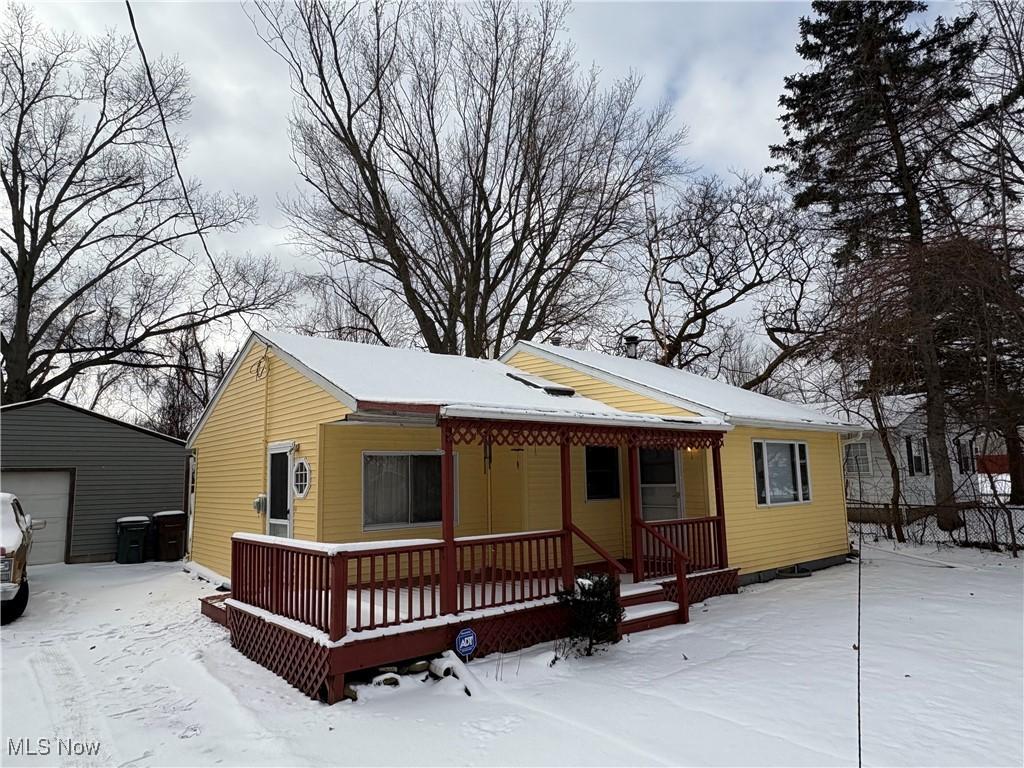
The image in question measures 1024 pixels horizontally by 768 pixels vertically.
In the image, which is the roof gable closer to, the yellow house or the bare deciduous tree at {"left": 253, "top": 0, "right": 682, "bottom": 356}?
the yellow house

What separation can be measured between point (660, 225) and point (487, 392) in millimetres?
17775

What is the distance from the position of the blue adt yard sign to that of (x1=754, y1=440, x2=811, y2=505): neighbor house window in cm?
Answer: 640

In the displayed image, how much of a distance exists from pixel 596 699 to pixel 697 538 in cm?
460

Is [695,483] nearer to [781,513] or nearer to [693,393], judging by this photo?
[693,393]

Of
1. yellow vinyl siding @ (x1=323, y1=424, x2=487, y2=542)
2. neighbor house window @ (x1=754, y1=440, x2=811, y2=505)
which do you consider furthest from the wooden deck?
neighbor house window @ (x1=754, y1=440, x2=811, y2=505)

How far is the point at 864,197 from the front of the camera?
12.7m

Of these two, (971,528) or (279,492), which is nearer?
(279,492)

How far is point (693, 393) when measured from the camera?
11.1m

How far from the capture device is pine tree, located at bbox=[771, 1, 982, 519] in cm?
977

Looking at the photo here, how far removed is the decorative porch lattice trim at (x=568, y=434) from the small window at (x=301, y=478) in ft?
8.14

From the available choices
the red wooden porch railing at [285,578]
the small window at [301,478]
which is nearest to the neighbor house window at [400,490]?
the small window at [301,478]

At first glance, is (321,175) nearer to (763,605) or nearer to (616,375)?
(616,375)

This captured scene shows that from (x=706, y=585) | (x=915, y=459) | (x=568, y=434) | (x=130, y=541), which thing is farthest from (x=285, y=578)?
(x=915, y=459)

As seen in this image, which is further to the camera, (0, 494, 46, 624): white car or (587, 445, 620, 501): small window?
(587, 445, 620, 501): small window
